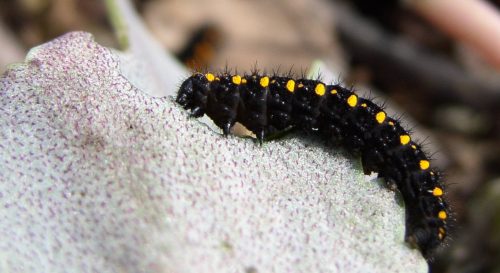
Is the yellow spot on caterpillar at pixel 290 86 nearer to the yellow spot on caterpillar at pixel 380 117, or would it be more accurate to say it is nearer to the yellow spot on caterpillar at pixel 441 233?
the yellow spot on caterpillar at pixel 380 117

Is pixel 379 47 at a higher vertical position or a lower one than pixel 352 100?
higher

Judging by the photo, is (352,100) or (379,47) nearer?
(352,100)

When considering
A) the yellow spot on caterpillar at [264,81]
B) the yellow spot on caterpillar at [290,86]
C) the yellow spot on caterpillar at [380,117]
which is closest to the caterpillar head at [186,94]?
the yellow spot on caterpillar at [264,81]

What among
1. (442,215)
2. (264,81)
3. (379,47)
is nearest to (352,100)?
(264,81)

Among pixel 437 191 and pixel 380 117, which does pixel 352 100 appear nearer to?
pixel 380 117

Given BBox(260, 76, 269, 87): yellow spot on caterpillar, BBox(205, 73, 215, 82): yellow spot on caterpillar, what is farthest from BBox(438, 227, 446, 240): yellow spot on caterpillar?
BBox(205, 73, 215, 82): yellow spot on caterpillar

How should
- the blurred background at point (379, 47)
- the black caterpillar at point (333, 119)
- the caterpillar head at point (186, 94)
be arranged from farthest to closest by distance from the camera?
the blurred background at point (379, 47) → the black caterpillar at point (333, 119) → the caterpillar head at point (186, 94)
